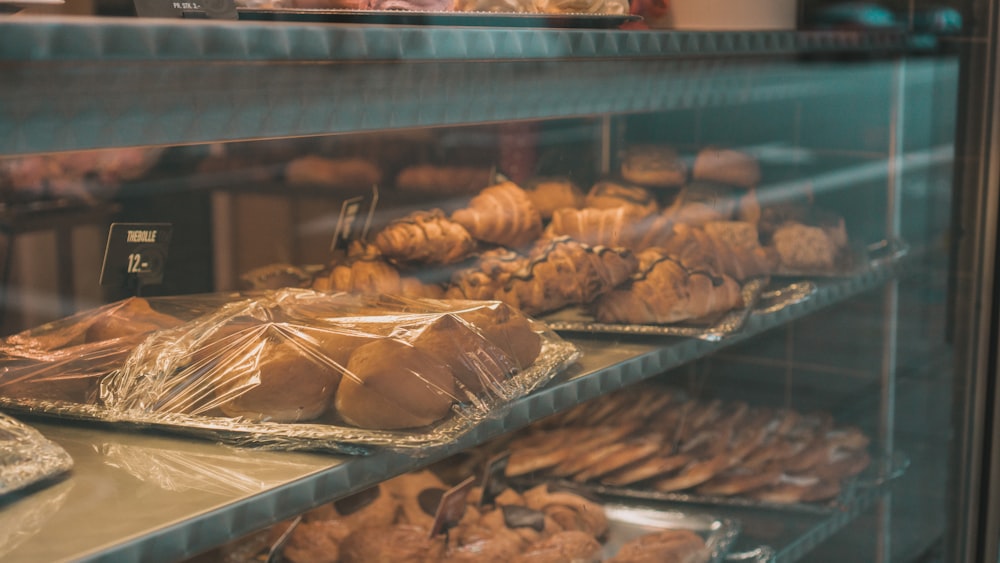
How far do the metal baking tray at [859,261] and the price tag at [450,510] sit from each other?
66 cm

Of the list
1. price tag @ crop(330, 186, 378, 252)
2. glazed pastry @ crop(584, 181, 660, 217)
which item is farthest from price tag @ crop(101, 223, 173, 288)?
glazed pastry @ crop(584, 181, 660, 217)

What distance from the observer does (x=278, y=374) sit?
0.88 meters

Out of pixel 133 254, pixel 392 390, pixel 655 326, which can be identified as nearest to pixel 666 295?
pixel 655 326

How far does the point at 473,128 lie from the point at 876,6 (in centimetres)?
78

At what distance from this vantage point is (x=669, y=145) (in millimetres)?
1873

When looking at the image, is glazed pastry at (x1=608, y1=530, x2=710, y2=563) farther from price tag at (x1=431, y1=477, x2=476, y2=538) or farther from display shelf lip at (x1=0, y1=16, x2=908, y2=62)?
display shelf lip at (x1=0, y1=16, x2=908, y2=62)

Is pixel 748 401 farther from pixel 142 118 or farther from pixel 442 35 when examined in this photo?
pixel 142 118

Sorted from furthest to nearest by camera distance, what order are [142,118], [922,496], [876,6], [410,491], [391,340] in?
[922,496]
[876,6]
[410,491]
[391,340]
[142,118]

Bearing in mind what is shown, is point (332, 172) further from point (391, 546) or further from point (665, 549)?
point (665, 549)

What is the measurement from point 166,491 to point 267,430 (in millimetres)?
113

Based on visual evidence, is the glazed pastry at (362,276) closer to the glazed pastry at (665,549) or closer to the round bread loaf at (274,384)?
the round bread loaf at (274,384)

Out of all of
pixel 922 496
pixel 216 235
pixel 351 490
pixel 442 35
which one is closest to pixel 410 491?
pixel 216 235

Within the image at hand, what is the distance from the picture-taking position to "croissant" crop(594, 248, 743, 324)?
1308 millimetres

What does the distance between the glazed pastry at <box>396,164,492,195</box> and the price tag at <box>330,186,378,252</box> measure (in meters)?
0.10
